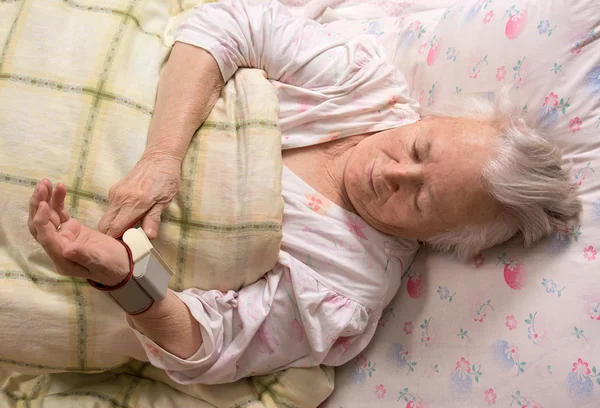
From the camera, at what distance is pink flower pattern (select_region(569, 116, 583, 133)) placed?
1.30 meters

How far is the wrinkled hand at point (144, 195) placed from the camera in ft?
3.70

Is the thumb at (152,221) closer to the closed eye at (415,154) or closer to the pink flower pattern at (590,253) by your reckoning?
the closed eye at (415,154)

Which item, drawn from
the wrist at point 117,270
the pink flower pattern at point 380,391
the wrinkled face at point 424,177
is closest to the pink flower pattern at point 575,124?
the wrinkled face at point 424,177

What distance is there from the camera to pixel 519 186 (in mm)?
1225

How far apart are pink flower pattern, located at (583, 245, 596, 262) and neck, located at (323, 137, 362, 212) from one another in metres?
0.52

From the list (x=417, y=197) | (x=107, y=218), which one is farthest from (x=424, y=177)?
(x=107, y=218)

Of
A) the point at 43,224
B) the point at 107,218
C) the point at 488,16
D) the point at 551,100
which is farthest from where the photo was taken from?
the point at 488,16

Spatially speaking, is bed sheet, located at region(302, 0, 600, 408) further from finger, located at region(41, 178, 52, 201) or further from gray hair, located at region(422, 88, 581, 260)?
finger, located at region(41, 178, 52, 201)

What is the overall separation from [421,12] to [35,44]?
107 cm

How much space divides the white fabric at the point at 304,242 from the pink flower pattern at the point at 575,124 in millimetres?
361

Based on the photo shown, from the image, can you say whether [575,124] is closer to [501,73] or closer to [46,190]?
[501,73]

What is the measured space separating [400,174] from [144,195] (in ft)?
1.77

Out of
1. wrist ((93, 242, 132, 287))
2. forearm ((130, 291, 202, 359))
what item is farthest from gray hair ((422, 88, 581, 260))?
wrist ((93, 242, 132, 287))

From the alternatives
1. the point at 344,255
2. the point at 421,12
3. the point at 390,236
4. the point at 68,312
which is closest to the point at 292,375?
the point at 344,255
